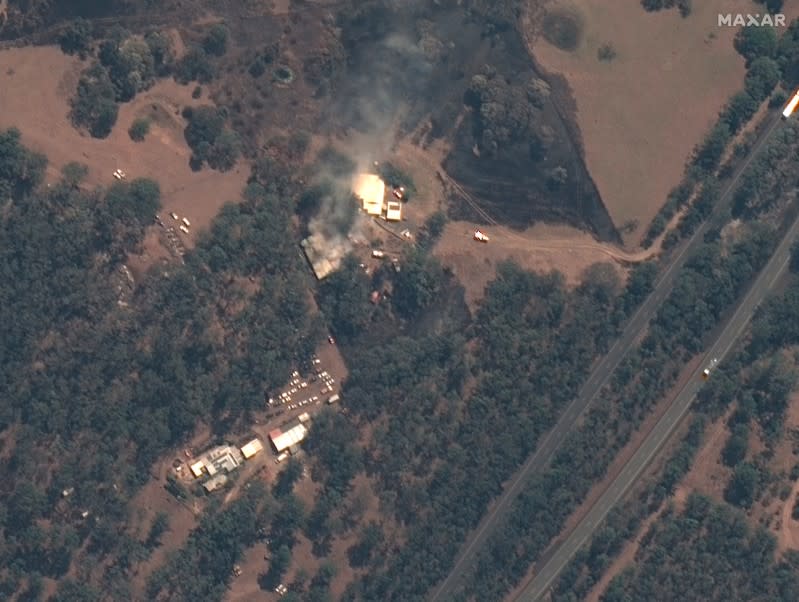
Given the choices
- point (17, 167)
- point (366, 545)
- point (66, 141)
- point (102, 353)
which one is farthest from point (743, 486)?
point (17, 167)

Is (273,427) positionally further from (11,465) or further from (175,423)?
(11,465)

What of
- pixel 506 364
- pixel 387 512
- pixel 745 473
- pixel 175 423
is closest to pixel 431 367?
pixel 506 364

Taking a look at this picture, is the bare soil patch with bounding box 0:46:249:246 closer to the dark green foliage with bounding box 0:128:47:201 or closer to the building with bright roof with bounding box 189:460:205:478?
the dark green foliage with bounding box 0:128:47:201

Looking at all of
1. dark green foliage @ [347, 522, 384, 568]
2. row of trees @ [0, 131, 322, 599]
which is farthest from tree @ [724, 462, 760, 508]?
row of trees @ [0, 131, 322, 599]

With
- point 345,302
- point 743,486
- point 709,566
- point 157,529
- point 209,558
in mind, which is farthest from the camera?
point 345,302

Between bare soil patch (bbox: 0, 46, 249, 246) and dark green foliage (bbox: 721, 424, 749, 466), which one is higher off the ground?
bare soil patch (bbox: 0, 46, 249, 246)

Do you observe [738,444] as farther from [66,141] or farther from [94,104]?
[66,141]

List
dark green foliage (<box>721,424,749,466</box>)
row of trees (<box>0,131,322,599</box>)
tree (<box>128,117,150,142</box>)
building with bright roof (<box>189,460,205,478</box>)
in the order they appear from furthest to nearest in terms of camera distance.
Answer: tree (<box>128,117,150,142</box>) → dark green foliage (<box>721,424,749,466</box>) → building with bright roof (<box>189,460,205,478</box>) → row of trees (<box>0,131,322,599</box>)
